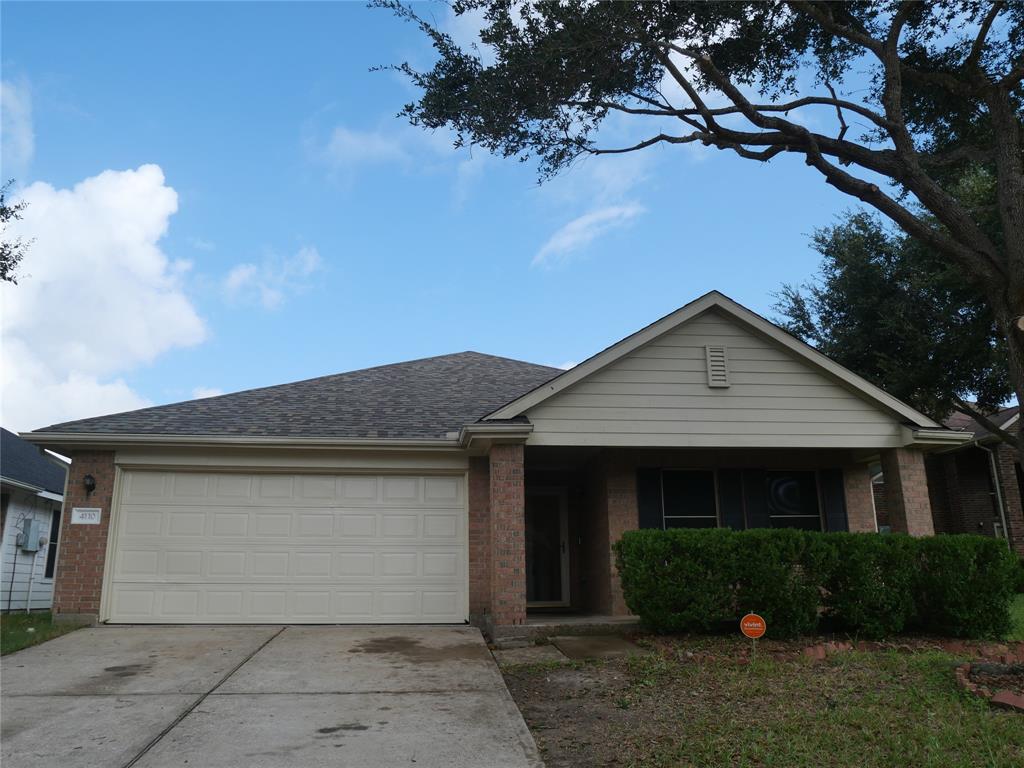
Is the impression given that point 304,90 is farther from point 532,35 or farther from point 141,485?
point 141,485

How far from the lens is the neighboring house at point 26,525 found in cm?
1644

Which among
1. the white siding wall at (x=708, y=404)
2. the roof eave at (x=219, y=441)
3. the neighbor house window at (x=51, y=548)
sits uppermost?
the white siding wall at (x=708, y=404)

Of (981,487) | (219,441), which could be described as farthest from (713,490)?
(981,487)

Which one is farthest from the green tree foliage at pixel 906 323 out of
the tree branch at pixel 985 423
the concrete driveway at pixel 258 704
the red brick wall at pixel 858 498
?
the concrete driveway at pixel 258 704

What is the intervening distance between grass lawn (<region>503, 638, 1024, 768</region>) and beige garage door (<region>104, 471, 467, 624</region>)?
3.61m

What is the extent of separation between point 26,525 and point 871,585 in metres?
17.5

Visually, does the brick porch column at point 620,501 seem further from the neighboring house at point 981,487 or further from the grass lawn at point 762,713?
the neighboring house at point 981,487

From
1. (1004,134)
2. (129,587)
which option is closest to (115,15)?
(129,587)

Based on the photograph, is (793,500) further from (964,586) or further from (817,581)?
(817,581)

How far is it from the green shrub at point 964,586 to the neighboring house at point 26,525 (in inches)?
639


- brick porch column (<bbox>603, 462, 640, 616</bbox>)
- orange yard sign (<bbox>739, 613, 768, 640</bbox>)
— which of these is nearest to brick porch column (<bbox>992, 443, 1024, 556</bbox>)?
brick porch column (<bbox>603, 462, 640, 616</bbox>)

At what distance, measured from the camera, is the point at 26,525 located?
17.1 metres

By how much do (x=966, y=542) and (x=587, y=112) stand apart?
23.5ft

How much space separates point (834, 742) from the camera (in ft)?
16.9
